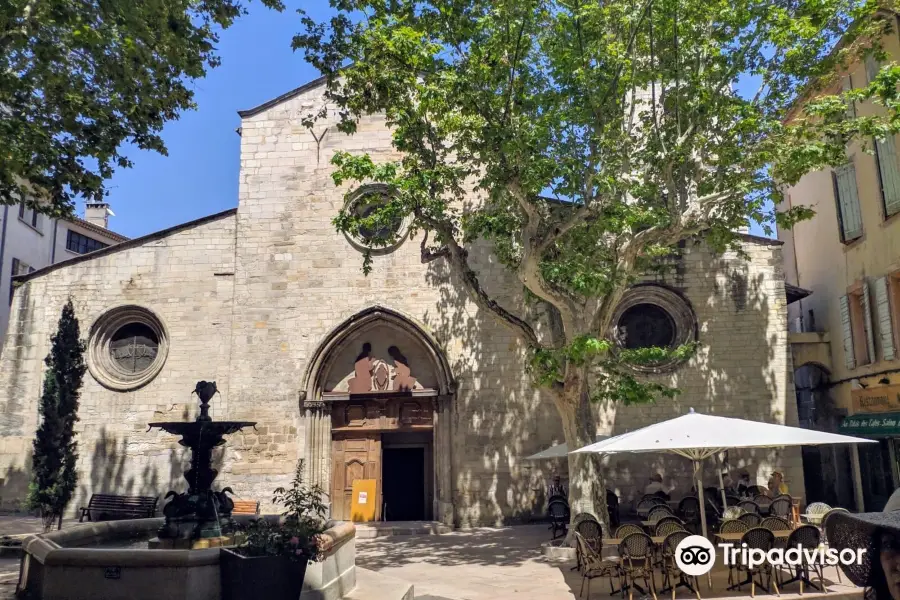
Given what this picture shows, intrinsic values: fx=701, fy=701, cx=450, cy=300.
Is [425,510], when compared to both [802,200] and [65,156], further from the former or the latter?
[802,200]

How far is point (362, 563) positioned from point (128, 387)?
760 centimetres

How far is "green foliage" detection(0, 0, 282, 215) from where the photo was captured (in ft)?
25.2

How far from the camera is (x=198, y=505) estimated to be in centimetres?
765

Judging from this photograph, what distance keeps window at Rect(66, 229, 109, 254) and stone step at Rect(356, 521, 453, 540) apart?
17.3 m

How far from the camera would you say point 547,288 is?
33.0ft

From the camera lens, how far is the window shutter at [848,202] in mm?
14070

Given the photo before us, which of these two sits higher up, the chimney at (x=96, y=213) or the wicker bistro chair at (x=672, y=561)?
the chimney at (x=96, y=213)

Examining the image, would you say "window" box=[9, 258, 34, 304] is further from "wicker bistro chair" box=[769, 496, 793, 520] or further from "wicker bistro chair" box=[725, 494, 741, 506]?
"wicker bistro chair" box=[769, 496, 793, 520]

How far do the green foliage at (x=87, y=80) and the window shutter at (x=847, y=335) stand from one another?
40.3ft

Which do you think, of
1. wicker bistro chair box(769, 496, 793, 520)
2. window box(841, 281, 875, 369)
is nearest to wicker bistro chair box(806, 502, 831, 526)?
wicker bistro chair box(769, 496, 793, 520)

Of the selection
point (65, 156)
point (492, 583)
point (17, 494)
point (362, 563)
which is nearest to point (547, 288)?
point (492, 583)

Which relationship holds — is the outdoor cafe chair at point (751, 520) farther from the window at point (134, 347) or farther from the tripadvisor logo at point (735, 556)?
the window at point (134, 347)

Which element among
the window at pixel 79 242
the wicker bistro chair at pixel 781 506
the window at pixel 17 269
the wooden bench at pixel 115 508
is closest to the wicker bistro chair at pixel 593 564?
the wicker bistro chair at pixel 781 506

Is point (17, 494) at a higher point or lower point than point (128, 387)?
lower
